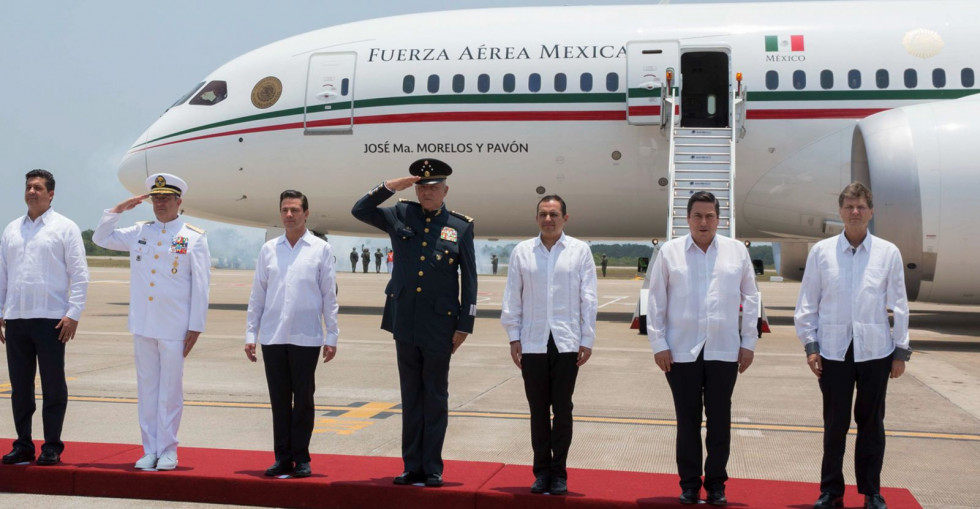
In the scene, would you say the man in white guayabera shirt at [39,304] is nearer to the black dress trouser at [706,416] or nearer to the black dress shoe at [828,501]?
the black dress trouser at [706,416]

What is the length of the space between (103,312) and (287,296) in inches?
571

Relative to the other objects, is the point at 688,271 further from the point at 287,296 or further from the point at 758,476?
the point at 287,296

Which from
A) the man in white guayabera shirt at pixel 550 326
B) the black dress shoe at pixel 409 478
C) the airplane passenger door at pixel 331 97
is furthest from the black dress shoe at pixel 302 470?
the airplane passenger door at pixel 331 97

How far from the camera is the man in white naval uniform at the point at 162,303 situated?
5566mm

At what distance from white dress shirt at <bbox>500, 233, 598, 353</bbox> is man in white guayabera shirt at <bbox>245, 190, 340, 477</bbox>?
1049mm

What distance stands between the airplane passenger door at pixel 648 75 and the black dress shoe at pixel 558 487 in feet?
35.5

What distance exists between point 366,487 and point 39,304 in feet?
7.67

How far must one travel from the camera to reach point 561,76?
15477mm

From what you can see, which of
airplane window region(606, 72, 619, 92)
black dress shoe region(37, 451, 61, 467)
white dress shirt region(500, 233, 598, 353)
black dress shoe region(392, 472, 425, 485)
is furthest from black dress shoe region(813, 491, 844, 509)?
airplane window region(606, 72, 619, 92)

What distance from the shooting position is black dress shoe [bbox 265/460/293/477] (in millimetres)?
5344

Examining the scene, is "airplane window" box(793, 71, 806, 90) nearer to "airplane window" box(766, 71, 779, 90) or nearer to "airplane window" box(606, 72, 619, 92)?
"airplane window" box(766, 71, 779, 90)

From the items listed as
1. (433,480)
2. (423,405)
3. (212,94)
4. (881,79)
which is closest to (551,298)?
(423,405)

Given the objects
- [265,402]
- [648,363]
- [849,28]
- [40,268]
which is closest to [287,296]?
[40,268]

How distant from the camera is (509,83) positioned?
15641mm
